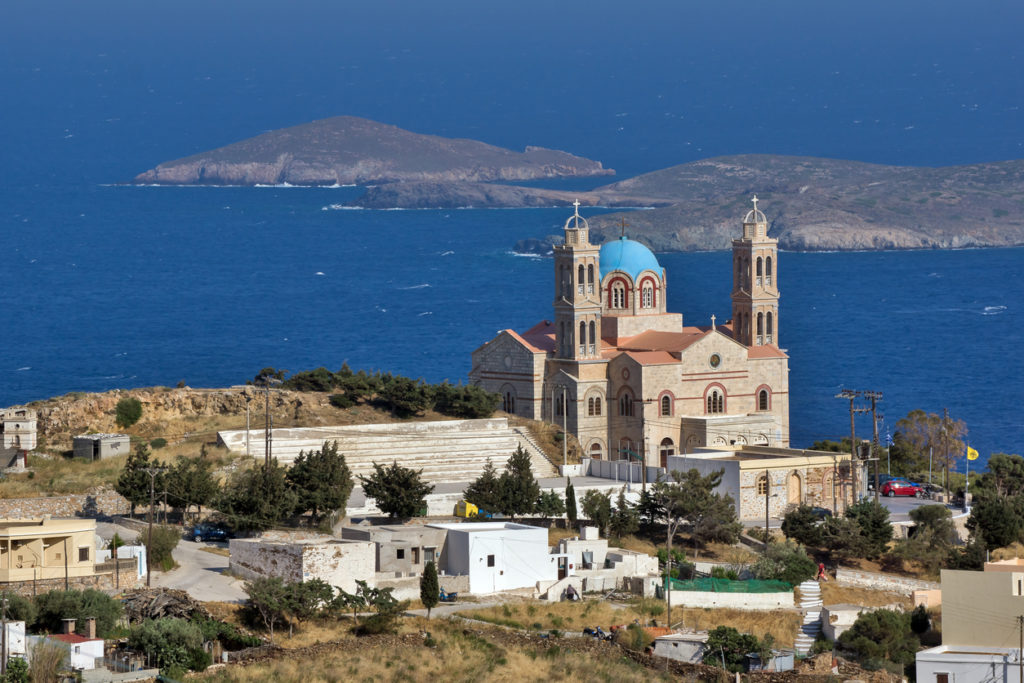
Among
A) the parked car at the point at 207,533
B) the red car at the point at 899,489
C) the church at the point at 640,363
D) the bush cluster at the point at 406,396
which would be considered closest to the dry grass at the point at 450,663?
the parked car at the point at 207,533

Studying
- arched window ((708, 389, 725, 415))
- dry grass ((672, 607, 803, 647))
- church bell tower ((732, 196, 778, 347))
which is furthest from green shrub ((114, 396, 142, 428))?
church bell tower ((732, 196, 778, 347))

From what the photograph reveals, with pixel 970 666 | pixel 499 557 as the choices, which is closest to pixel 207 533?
pixel 499 557

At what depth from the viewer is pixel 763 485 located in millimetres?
63188

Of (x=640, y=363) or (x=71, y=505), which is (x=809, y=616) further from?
(x=640, y=363)

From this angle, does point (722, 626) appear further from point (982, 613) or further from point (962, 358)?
point (962, 358)

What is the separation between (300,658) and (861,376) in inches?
4345

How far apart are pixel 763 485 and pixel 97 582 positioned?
24.7 metres

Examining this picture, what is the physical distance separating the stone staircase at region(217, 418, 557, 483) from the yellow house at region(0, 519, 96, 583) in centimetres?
1405

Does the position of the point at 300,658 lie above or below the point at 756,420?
below

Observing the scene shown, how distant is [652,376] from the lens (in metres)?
72.8

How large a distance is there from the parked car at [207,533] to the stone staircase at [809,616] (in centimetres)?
1608

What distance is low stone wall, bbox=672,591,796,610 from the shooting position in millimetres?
51062

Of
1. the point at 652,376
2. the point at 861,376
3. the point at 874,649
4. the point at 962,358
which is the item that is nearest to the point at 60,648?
the point at 874,649

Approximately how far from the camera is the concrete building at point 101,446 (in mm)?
61844
